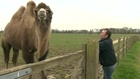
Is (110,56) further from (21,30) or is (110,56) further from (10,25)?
(10,25)

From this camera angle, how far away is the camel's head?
5289mm

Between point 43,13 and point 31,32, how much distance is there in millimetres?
1428

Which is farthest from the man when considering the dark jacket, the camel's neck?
the camel's neck

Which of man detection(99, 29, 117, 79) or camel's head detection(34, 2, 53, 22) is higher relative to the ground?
camel's head detection(34, 2, 53, 22)

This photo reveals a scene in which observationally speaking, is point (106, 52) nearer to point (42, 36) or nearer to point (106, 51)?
point (106, 51)

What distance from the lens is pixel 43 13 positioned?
5.28 metres

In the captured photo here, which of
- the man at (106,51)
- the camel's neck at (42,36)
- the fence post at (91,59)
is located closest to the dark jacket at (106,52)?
the man at (106,51)

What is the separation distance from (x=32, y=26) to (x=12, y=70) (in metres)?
4.62

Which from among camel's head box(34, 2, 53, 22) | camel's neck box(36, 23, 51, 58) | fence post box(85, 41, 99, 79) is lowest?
fence post box(85, 41, 99, 79)

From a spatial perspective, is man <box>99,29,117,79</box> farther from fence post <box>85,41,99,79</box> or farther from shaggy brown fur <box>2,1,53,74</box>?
shaggy brown fur <box>2,1,53,74</box>

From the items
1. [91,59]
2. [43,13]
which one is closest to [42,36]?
[43,13]

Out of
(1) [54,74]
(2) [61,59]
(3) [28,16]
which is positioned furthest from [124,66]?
(2) [61,59]

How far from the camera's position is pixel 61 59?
336cm

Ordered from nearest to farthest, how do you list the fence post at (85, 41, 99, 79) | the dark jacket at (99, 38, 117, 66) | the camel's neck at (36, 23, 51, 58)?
the fence post at (85, 41, 99, 79) < the dark jacket at (99, 38, 117, 66) < the camel's neck at (36, 23, 51, 58)
